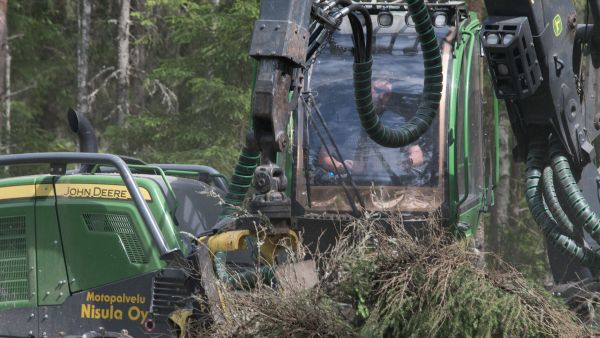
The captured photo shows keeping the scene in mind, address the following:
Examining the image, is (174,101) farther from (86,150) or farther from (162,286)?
(162,286)

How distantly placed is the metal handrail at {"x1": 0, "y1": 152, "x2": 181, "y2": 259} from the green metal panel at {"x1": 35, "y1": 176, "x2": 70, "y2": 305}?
20 centimetres

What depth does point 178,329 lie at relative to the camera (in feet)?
19.9

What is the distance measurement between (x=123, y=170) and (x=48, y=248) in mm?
914

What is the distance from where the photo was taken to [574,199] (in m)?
6.90

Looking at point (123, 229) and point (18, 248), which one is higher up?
point (123, 229)

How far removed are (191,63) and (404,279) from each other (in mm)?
10788

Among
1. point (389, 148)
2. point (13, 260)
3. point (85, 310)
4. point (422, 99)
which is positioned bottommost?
point (85, 310)

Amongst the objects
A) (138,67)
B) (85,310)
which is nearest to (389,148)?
(85,310)

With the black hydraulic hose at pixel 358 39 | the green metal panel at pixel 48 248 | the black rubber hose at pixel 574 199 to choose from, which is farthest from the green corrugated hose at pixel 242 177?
the black rubber hose at pixel 574 199

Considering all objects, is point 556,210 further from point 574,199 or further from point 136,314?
point 136,314

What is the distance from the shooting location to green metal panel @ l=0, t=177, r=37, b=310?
22.5ft

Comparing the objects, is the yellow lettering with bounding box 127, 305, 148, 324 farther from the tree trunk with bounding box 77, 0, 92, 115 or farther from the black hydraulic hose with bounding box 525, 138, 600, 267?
the tree trunk with bounding box 77, 0, 92, 115

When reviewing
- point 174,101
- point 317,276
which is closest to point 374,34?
point 317,276

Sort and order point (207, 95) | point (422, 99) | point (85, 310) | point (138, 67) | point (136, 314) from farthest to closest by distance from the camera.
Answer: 1. point (138, 67)
2. point (207, 95)
3. point (422, 99)
4. point (85, 310)
5. point (136, 314)
